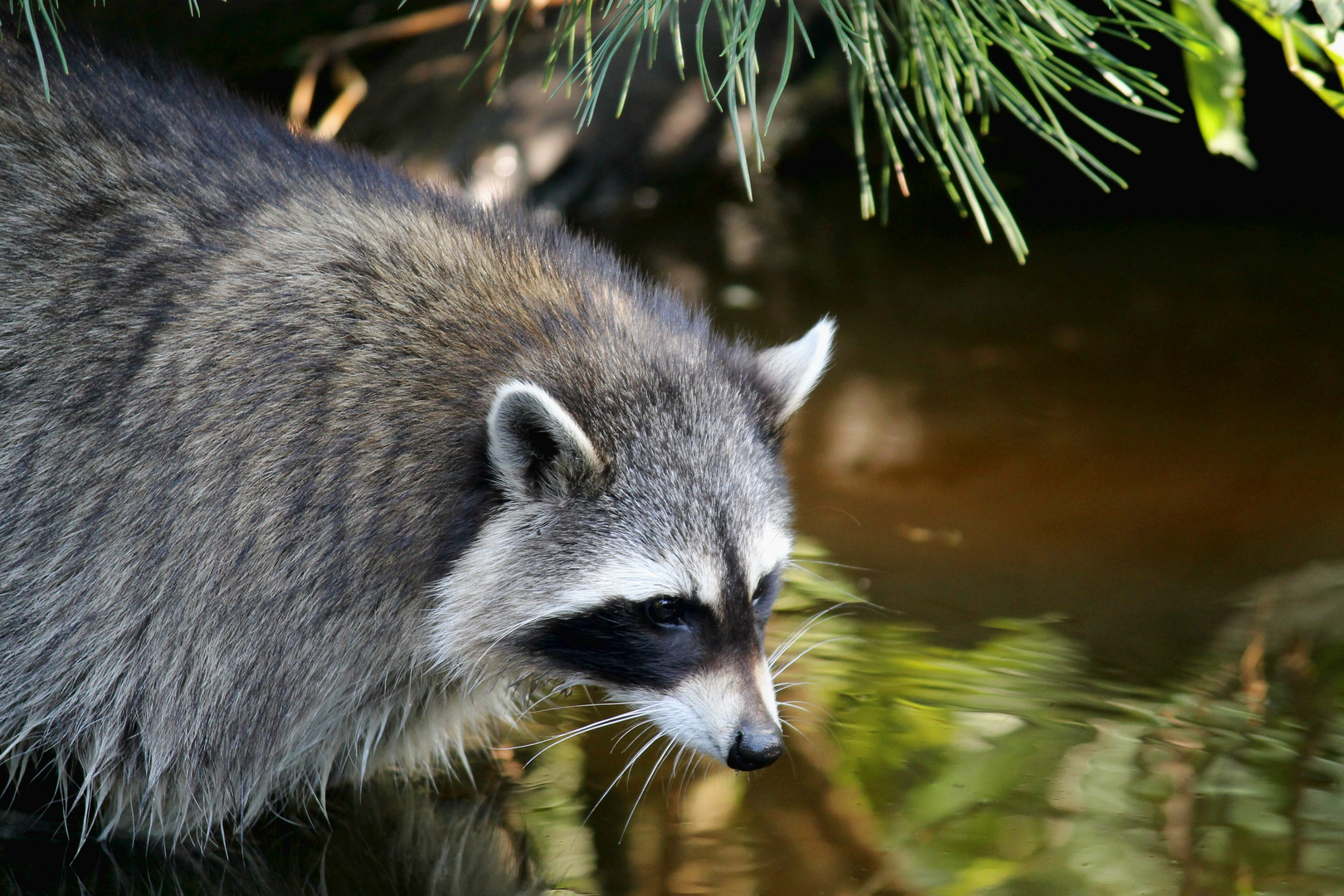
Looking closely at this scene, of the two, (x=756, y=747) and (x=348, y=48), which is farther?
(x=348, y=48)

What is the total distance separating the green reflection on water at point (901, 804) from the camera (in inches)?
115

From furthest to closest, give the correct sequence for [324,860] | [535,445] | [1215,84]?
[1215,84] → [324,860] → [535,445]

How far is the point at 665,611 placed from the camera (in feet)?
9.17

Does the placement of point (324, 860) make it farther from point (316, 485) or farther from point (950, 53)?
point (950, 53)

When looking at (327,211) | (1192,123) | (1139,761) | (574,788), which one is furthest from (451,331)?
(1192,123)

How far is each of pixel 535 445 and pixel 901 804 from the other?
4.23 ft

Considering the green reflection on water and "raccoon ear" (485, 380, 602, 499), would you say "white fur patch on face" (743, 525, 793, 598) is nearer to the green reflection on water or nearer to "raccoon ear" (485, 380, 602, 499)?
"raccoon ear" (485, 380, 602, 499)

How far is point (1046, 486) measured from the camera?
4.80m

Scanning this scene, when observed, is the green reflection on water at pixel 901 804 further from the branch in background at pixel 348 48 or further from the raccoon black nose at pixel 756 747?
the branch in background at pixel 348 48

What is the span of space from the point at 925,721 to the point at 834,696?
0.86 ft

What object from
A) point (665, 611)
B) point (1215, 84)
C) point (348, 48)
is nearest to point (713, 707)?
point (665, 611)

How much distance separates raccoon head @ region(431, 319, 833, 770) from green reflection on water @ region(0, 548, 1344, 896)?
41 centimetres

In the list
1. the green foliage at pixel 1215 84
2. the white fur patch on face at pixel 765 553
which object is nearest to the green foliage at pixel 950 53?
the green foliage at pixel 1215 84

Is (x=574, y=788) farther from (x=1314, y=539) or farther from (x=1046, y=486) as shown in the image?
(x=1314, y=539)
